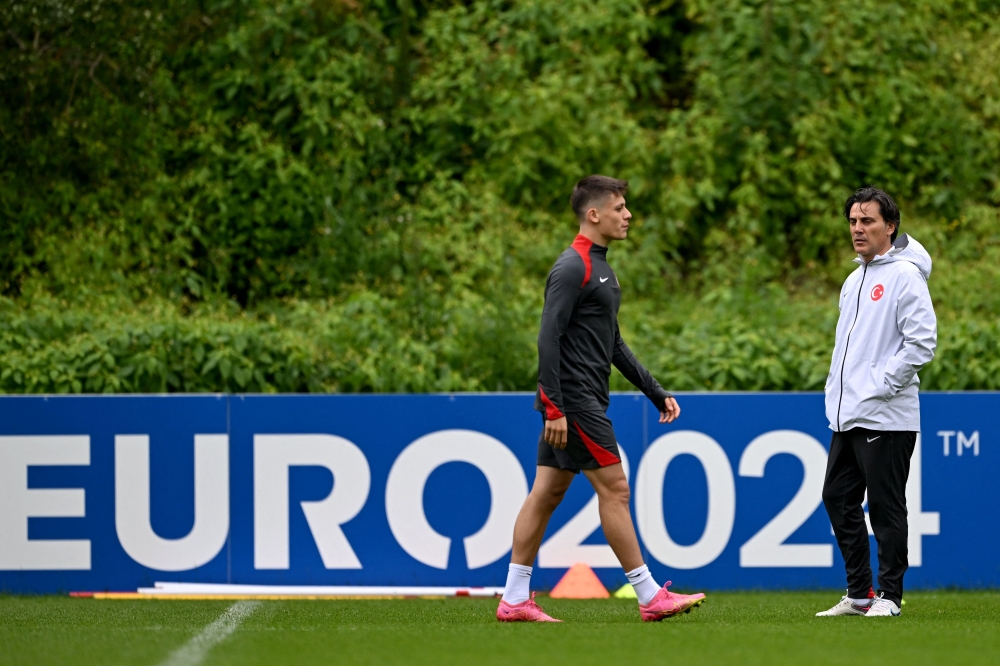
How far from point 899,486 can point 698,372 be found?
2.78 m

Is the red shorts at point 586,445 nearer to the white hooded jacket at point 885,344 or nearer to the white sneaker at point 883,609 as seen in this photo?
the white hooded jacket at point 885,344

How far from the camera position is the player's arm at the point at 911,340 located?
16.9ft

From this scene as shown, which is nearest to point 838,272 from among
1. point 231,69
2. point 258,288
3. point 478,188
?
point 478,188

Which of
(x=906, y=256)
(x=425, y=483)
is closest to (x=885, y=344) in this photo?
(x=906, y=256)

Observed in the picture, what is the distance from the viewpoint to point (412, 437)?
7.14 metres

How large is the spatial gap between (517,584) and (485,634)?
42 cm

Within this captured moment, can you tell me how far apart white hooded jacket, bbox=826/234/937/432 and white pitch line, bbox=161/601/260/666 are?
2792mm

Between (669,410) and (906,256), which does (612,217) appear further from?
(906,256)

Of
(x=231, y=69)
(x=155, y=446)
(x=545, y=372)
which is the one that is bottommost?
(x=155, y=446)

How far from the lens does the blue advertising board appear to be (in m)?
7.00

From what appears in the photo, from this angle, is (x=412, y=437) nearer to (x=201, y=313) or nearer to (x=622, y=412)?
(x=622, y=412)

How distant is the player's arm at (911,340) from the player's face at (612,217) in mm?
1236

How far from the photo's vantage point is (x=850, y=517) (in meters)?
5.38

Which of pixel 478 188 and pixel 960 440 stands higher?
pixel 478 188
